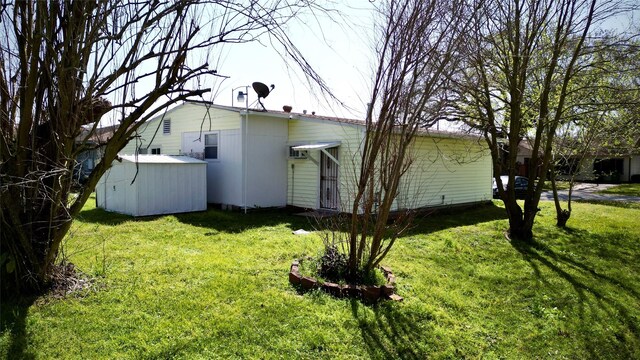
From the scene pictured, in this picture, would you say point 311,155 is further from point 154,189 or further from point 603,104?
point 603,104

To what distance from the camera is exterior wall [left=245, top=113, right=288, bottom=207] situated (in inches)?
493

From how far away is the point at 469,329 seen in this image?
14.0ft

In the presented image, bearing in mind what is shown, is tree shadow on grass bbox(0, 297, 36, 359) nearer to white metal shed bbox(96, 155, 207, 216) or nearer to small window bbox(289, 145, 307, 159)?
white metal shed bbox(96, 155, 207, 216)

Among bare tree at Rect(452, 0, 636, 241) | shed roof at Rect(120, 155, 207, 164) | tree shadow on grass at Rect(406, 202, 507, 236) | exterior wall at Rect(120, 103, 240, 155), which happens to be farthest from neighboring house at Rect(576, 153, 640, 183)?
shed roof at Rect(120, 155, 207, 164)

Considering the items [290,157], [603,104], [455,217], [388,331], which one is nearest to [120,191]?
[290,157]

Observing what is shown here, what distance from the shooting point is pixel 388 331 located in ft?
13.1

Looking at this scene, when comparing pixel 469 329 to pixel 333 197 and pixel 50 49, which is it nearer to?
pixel 50 49

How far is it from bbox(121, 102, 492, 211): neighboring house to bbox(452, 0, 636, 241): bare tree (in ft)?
9.38

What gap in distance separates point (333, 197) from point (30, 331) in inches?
364

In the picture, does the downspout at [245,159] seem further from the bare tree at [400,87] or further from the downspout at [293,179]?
the bare tree at [400,87]

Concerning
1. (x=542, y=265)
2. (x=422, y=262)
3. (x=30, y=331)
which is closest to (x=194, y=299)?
(x=30, y=331)

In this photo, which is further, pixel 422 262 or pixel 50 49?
pixel 422 262

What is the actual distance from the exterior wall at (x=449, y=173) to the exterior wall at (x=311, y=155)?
2.04 meters

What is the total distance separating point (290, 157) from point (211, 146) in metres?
2.75
